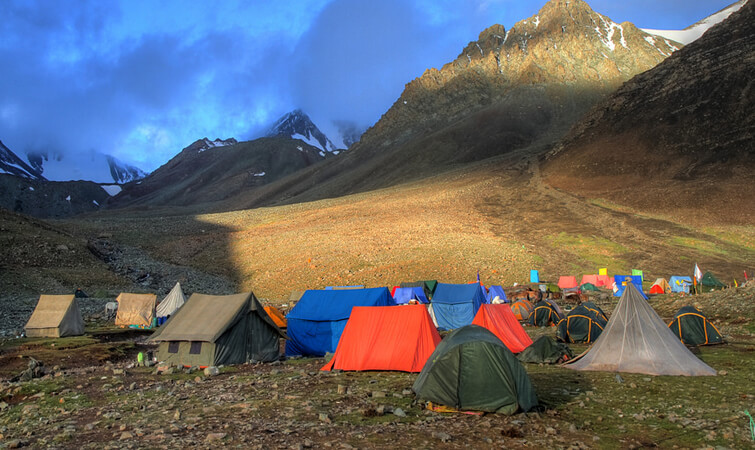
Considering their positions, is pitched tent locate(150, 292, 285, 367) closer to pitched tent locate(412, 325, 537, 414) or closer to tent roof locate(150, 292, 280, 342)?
tent roof locate(150, 292, 280, 342)

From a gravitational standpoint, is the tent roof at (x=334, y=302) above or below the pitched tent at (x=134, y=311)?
above

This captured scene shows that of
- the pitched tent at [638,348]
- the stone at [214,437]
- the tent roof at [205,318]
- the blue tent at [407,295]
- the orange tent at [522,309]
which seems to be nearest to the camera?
the stone at [214,437]

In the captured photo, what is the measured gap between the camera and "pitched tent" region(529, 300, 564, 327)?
2658cm

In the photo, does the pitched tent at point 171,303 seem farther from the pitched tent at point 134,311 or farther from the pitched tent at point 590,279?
the pitched tent at point 590,279

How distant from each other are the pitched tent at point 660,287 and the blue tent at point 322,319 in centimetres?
2497

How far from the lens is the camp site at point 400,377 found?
9273 millimetres

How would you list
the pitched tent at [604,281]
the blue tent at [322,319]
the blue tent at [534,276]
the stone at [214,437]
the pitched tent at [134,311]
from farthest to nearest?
the blue tent at [534,276]
the pitched tent at [604,281]
the pitched tent at [134,311]
the blue tent at [322,319]
the stone at [214,437]

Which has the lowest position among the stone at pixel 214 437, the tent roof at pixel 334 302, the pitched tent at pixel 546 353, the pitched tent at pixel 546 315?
the stone at pixel 214 437

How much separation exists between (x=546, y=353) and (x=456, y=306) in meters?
12.3

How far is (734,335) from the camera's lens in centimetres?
1912

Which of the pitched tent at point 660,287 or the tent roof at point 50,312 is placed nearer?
the tent roof at point 50,312

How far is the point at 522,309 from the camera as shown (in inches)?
1153

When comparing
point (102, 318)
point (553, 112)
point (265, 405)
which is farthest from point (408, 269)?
point (553, 112)

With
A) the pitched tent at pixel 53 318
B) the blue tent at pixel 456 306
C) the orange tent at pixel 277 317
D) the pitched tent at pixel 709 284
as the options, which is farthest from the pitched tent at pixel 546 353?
the pitched tent at pixel 709 284
